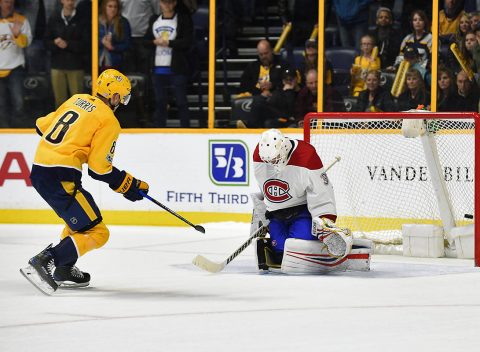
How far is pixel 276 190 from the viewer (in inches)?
265

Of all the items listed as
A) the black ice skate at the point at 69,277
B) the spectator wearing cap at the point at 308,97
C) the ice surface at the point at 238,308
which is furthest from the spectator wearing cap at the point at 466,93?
the black ice skate at the point at 69,277

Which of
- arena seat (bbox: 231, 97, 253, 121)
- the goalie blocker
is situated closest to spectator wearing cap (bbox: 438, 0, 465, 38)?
arena seat (bbox: 231, 97, 253, 121)

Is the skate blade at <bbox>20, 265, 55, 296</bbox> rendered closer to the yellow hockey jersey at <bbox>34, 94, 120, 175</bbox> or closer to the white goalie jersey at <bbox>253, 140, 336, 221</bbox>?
the yellow hockey jersey at <bbox>34, 94, 120, 175</bbox>

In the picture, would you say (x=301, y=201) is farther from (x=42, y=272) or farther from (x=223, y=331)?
(x=223, y=331)

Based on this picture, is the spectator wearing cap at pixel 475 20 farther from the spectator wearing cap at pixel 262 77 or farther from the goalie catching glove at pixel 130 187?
the goalie catching glove at pixel 130 187

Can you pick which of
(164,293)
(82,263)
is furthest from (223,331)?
(82,263)

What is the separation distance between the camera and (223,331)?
4.59 m

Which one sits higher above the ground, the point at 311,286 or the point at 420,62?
the point at 420,62

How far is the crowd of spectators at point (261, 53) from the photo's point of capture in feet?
30.3

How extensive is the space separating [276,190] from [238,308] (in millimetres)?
1563

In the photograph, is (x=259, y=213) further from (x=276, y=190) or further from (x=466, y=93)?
(x=466, y=93)

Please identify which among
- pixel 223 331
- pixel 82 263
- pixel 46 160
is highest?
pixel 46 160

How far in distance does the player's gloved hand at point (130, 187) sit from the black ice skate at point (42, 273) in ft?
1.68

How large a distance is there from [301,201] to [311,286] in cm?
78
